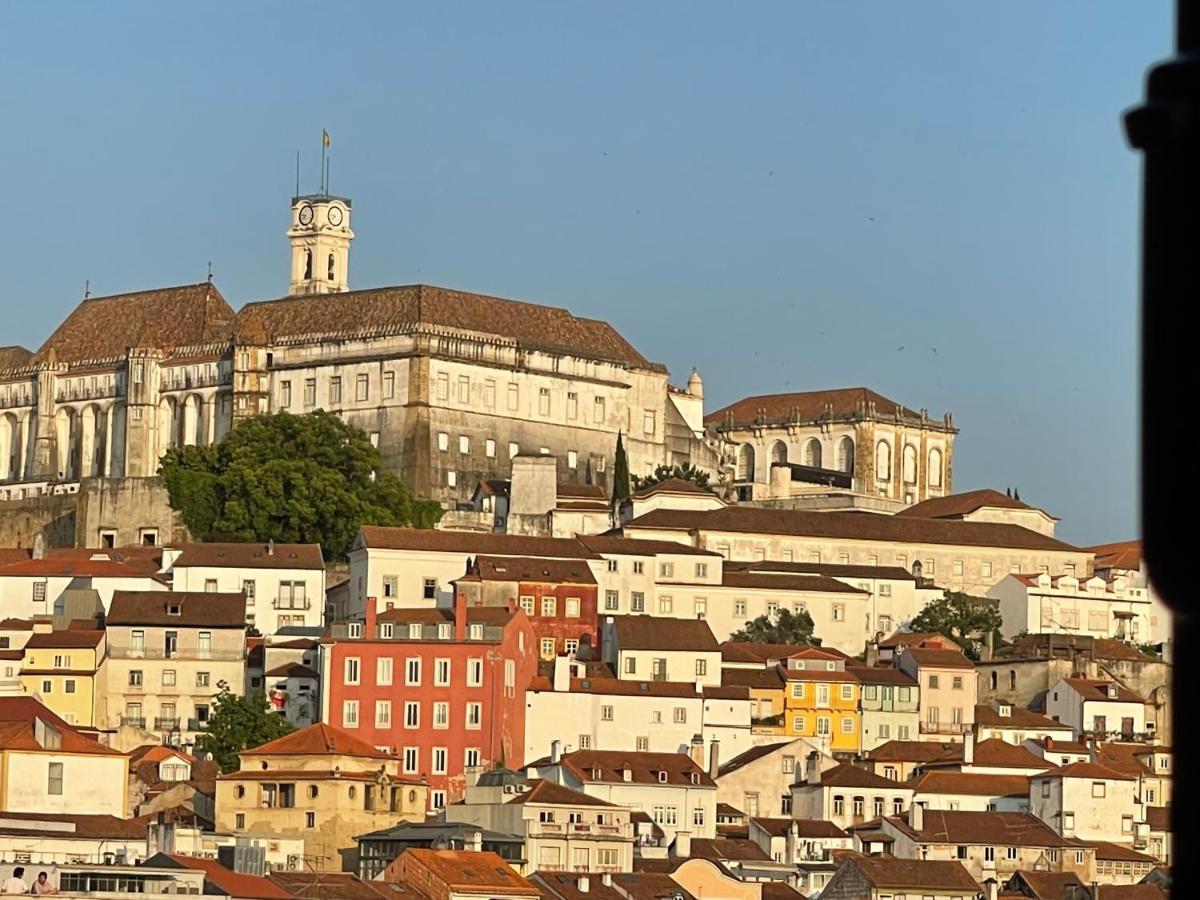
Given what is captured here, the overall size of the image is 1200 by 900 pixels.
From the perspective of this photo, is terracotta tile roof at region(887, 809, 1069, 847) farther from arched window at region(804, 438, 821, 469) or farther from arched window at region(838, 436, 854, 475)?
arched window at region(804, 438, 821, 469)

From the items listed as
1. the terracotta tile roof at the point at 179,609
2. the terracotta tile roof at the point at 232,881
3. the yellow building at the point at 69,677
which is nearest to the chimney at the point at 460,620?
the terracotta tile roof at the point at 179,609

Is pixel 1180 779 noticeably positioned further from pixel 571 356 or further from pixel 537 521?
pixel 571 356

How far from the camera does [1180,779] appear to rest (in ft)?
6.16

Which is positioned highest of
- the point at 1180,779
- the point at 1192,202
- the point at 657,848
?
the point at 1192,202

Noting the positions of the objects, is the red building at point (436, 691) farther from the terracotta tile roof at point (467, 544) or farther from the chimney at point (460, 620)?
the terracotta tile roof at point (467, 544)

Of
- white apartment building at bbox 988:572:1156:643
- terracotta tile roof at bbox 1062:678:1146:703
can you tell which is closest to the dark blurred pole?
terracotta tile roof at bbox 1062:678:1146:703

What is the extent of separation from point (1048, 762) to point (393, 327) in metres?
38.2

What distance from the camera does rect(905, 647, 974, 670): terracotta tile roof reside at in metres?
85.6

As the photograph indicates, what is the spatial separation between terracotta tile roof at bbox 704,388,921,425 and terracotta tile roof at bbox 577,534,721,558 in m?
38.7

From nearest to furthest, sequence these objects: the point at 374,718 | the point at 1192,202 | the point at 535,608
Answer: the point at 1192,202
the point at 374,718
the point at 535,608

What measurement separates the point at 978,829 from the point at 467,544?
21.1 metres

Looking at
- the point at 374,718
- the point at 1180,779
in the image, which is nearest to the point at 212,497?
the point at 374,718

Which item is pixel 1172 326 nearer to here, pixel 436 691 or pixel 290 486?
pixel 436 691

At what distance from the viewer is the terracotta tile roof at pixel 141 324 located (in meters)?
122
